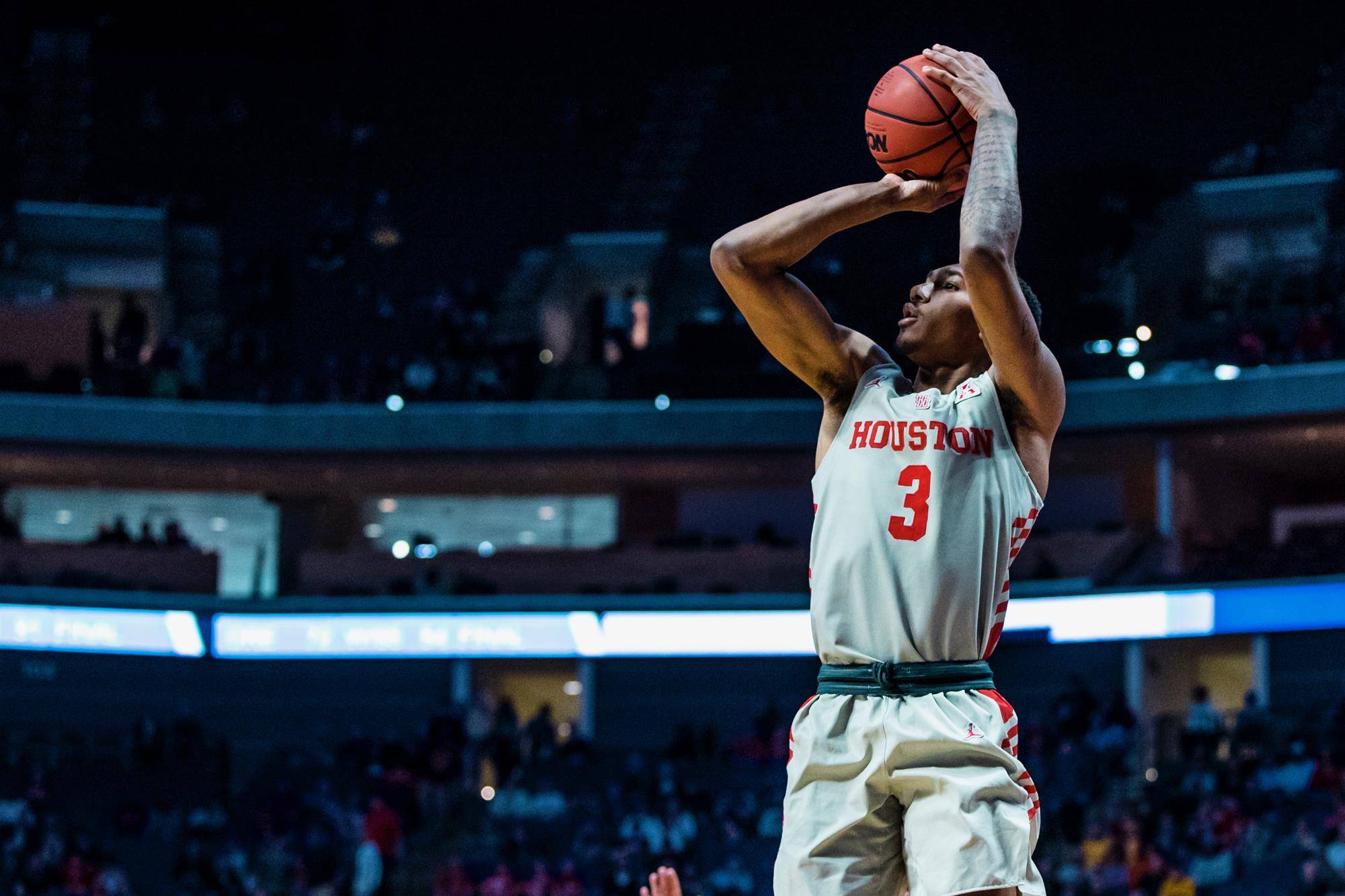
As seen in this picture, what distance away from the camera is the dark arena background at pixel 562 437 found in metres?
17.8

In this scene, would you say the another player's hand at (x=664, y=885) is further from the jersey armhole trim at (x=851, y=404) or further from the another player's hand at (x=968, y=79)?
the another player's hand at (x=968, y=79)

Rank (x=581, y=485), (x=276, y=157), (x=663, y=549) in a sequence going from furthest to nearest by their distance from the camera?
(x=276, y=157) < (x=581, y=485) < (x=663, y=549)

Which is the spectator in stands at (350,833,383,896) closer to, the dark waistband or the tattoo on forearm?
the dark waistband

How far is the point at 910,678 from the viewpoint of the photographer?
313cm

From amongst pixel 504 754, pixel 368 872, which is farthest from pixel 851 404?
pixel 504 754

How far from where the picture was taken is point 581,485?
83.1ft

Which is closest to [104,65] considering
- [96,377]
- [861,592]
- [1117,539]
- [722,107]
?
[96,377]

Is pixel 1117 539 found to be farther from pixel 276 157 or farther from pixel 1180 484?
pixel 276 157

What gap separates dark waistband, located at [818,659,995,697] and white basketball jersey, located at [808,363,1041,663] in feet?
0.07

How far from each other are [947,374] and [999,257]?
46cm

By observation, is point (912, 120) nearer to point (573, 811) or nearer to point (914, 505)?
point (914, 505)

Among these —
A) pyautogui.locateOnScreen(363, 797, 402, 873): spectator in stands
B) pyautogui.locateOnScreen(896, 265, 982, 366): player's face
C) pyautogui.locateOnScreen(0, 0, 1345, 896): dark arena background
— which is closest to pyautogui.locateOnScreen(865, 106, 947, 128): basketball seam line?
pyautogui.locateOnScreen(896, 265, 982, 366): player's face

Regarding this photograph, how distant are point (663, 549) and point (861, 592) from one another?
2019 cm

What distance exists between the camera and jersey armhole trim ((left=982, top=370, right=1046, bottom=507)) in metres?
3.29
